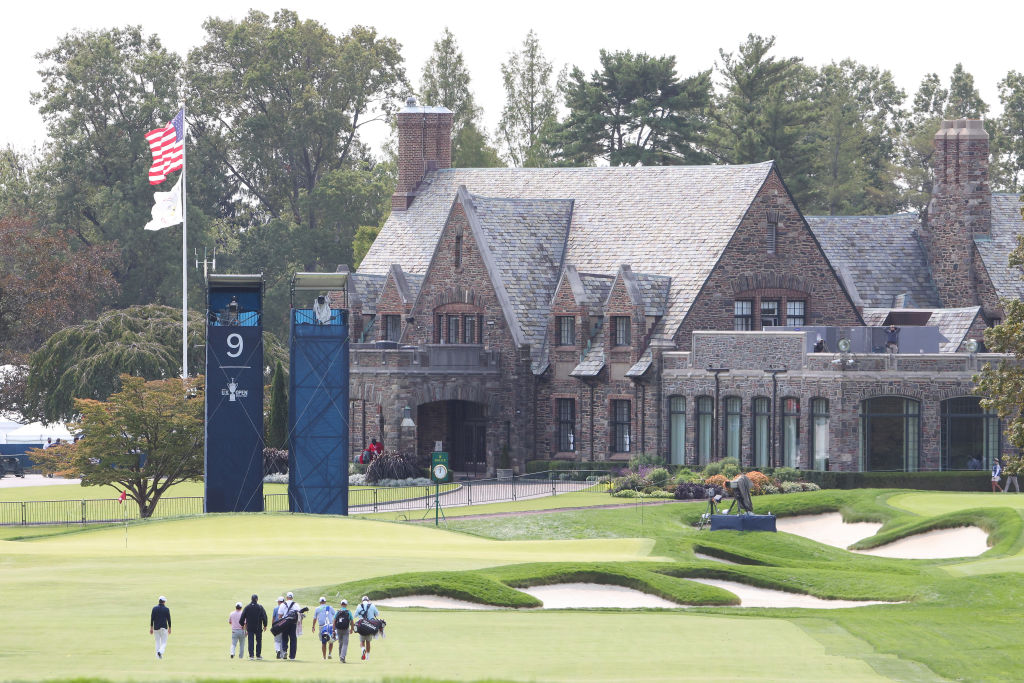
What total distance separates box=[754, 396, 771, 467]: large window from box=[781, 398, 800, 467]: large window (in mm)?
600

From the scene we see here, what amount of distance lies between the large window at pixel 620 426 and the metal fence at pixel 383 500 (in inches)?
65.7

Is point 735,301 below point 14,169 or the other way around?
below

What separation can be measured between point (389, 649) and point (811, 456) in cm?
3595

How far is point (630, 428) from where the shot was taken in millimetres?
73312

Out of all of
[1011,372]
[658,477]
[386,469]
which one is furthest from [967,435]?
[386,469]

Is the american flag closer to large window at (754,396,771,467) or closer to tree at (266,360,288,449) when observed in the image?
tree at (266,360,288,449)

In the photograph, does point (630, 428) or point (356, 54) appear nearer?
point (630, 428)

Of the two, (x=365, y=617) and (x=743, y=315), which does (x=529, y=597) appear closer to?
(x=365, y=617)

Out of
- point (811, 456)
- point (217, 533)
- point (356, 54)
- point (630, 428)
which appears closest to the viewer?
point (217, 533)

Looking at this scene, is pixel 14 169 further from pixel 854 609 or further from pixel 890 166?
pixel 854 609

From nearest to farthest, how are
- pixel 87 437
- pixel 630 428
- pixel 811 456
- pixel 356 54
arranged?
pixel 87 437, pixel 811 456, pixel 630 428, pixel 356 54

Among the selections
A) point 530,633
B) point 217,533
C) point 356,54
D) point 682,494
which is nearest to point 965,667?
point 530,633

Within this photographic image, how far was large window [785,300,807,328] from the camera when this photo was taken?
76.2 metres

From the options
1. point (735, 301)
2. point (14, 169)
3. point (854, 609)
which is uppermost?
point (14, 169)
